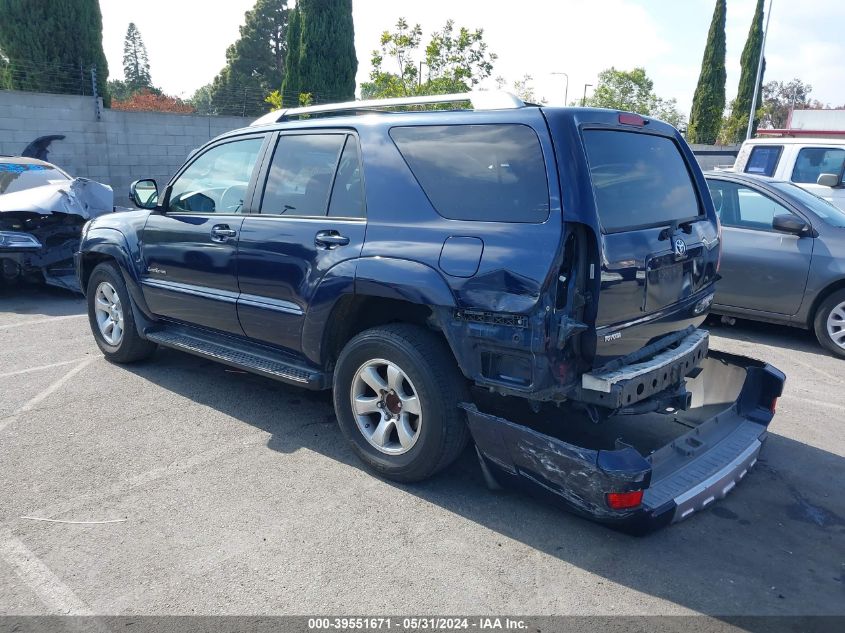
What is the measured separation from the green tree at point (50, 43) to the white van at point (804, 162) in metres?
15.2

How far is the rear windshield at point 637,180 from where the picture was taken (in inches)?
129

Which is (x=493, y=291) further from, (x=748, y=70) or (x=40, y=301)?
(x=748, y=70)

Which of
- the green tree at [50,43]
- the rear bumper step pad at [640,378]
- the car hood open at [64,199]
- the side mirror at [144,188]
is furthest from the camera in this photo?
the green tree at [50,43]

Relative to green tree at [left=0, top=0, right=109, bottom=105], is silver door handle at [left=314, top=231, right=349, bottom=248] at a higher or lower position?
lower

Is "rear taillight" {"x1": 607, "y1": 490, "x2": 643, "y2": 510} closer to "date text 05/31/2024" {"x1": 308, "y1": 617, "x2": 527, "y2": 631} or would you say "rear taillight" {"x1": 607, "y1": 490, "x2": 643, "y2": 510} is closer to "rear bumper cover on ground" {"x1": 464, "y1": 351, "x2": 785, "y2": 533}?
"rear bumper cover on ground" {"x1": 464, "y1": 351, "x2": 785, "y2": 533}

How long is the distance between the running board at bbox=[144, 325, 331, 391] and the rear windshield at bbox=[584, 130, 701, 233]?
193 cm

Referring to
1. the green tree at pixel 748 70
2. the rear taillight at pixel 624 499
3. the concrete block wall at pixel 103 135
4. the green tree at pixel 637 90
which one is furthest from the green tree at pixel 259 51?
the rear taillight at pixel 624 499

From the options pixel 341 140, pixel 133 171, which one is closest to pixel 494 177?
pixel 341 140

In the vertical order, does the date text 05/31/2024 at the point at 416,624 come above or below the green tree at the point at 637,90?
below

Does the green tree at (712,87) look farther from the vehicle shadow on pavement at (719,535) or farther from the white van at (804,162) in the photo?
the vehicle shadow on pavement at (719,535)

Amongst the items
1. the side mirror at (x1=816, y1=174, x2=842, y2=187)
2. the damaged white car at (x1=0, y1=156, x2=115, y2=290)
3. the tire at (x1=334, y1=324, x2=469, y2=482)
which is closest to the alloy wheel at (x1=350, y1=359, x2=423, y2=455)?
the tire at (x1=334, y1=324, x2=469, y2=482)

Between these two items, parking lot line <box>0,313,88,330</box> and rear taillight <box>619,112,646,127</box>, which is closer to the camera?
rear taillight <box>619,112,646,127</box>

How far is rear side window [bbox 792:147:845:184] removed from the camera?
940cm

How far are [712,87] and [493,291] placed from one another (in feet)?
126
